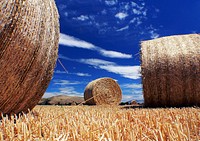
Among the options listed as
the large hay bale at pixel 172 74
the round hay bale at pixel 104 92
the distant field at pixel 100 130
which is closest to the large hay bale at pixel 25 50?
the distant field at pixel 100 130

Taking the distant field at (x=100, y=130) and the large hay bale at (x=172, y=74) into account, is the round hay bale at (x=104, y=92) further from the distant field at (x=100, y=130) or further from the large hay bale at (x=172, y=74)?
the distant field at (x=100, y=130)

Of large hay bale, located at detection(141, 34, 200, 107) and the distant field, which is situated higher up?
large hay bale, located at detection(141, 34, 200, 107)

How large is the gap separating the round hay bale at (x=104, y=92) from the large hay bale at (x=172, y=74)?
3.41 m

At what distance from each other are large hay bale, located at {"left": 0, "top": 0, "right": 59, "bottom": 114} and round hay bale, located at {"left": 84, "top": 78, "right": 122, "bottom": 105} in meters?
A: 6.14

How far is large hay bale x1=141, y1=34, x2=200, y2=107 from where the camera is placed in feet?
19.3

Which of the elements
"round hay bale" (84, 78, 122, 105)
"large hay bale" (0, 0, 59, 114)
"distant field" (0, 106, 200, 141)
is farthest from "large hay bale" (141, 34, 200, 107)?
"distant field" (0, 106, 200, 141)

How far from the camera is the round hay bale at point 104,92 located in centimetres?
952

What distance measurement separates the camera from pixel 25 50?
2.74 metres

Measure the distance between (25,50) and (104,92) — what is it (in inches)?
278

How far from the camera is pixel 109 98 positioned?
31.8 ft

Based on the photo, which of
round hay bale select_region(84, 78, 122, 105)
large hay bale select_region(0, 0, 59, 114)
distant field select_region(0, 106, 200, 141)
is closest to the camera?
distant field select_region(0, 106, 200, 141)

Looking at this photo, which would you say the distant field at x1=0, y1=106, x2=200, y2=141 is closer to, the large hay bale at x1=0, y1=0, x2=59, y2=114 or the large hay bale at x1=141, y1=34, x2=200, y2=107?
the large hay bale at x1=0, y1=0, x2=59, y2=114

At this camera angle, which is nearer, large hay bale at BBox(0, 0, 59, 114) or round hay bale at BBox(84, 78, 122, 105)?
large hay bale at BBox(0, 0, 59, 114)

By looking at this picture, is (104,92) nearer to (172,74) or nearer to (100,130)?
(172,74)
